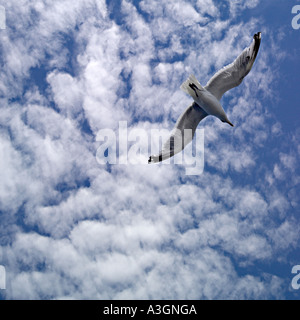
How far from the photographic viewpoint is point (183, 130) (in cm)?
1720

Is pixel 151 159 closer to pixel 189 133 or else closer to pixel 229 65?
pixel 189 133

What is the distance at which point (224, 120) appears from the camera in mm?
17344

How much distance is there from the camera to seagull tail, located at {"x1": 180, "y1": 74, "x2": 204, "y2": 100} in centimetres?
1537

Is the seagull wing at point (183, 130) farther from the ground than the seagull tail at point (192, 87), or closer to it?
closer to it

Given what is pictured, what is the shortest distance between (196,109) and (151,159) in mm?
4250

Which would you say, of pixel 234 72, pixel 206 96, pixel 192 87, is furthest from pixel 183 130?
pixel 234 72

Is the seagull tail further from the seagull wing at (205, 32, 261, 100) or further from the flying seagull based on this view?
the seagull wing at (205, 32, 261, 100)

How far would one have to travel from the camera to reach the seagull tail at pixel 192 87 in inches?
605

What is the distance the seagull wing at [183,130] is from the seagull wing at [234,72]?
1665 millimetres

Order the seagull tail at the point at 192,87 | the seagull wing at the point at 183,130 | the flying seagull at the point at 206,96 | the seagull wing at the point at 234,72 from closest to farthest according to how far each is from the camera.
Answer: the seagull wing at the point at 234,72, the flying seagull at the point at 206,96, the seagull tail at the point at 192,87, the seagull wing at the point at 183,130

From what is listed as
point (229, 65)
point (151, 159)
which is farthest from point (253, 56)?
point (151, 159)

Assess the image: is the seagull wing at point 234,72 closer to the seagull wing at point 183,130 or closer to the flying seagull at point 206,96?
the flying seagull at point 206,96

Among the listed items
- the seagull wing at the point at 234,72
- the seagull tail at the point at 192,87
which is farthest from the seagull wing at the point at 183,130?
the seagull wing at the point at 234,72

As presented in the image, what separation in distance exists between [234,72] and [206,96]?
1.93 m
